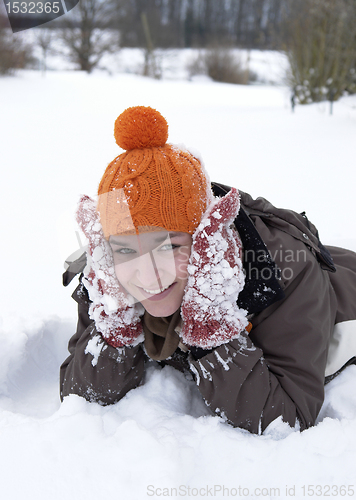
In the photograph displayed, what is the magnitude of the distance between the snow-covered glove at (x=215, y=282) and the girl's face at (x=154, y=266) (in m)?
0.04

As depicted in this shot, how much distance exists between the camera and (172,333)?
1.35 metres

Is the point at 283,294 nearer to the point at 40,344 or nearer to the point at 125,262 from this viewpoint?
the point at 125,262

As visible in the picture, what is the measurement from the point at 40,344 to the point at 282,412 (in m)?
1.08

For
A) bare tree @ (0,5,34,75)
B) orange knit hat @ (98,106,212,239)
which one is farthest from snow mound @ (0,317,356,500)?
bare tree @ (0,5,34,75)

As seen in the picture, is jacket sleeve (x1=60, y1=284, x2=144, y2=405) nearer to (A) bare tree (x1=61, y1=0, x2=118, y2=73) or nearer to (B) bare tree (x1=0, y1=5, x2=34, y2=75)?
(B) bare tree (x1=0, y1=5, x2=34, y2=75)

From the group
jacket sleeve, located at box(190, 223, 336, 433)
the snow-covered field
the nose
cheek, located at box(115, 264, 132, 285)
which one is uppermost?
the nose

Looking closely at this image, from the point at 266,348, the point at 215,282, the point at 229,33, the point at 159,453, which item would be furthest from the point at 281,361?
the point at 229,33

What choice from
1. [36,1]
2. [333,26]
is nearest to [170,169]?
[36,1]

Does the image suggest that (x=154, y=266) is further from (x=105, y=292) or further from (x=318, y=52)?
(x=318, y=52)

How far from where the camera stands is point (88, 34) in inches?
611

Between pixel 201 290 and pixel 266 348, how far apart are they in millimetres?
335

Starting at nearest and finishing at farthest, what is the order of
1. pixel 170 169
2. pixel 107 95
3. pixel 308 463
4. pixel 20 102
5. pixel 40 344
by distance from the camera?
pixel 308 463, pixel 170 169, pixel 40 344, pixel 20 102, pixel 107 95

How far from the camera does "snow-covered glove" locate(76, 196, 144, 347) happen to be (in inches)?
50.3

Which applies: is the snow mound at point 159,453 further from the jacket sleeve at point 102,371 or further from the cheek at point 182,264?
the cheek at point 182,264
